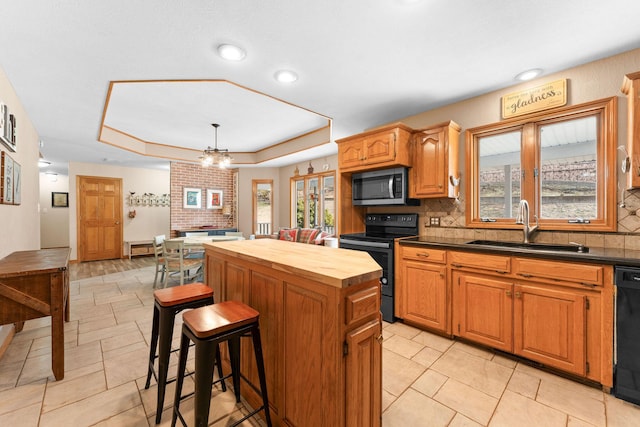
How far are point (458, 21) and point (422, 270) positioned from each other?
2.03 meters

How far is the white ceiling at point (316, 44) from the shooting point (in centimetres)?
169

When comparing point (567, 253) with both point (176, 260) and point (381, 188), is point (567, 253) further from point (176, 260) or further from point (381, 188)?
point (176, 260)

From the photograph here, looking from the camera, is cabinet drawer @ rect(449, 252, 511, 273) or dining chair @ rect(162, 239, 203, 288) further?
dining chair @ rect(162, 239, 203, 288)

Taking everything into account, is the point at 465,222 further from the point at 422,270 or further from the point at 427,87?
the point at 427,87

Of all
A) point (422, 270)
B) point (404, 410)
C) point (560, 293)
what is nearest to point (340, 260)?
point (404, 410)

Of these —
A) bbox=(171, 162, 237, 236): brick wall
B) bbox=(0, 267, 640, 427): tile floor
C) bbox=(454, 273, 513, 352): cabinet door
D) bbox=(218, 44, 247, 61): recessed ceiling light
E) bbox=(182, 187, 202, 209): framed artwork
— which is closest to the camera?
bbox=(0, 267, 640, 427): tile floor

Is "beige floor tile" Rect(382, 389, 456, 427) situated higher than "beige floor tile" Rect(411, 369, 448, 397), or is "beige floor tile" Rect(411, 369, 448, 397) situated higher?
"beige floor tile" Rect(411, 369, 448, 397)

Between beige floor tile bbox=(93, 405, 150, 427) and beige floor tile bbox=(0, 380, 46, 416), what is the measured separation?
1.93ft

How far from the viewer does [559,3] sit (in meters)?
1.64

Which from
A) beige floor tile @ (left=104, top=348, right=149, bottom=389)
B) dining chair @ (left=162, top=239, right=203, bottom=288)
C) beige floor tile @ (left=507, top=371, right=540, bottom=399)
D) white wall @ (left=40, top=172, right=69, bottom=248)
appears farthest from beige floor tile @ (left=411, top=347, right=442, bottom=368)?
white wall @ (left=40, top=172, right=69, bottom=248)

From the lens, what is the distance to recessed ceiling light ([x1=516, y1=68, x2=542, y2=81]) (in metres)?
2.38

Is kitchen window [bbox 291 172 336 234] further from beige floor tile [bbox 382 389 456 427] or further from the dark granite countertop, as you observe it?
beige floor tile [bbox 382 389 456 427]

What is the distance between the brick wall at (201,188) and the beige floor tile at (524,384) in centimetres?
674

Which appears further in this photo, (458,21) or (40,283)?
(40,283)
